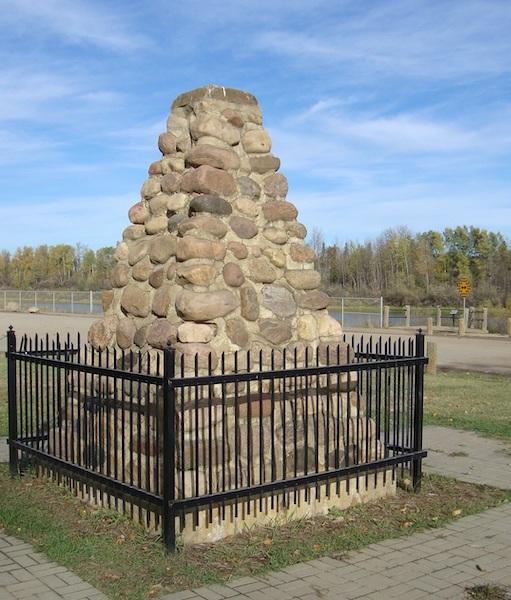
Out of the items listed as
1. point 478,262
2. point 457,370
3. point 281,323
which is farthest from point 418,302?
point 281,323

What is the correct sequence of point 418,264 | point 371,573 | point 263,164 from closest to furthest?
point 371,573, point 263,164, point 418,264

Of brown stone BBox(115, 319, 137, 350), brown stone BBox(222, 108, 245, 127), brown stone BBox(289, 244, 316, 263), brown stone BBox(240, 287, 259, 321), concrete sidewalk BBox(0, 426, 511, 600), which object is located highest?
brown stone BBox(222, 108, 245, 127)

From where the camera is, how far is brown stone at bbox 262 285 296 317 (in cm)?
564

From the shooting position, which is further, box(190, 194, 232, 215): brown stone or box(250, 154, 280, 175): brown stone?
box(250, 154, 280, 175): brown stone

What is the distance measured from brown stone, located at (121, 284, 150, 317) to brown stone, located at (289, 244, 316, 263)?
4.17 feet

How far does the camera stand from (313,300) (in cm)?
591

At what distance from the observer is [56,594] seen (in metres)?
3.91

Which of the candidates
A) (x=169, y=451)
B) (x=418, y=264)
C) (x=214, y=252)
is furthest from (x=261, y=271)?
(x=418, y=264)

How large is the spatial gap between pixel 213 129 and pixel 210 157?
9.7 inches

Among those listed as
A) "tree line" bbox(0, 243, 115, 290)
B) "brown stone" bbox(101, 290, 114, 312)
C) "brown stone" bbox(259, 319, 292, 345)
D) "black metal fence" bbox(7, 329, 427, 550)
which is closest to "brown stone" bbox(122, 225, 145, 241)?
"brown stone" bbox(101, 290, 114, 312)

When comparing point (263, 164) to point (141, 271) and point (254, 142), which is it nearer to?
point (254, 142)

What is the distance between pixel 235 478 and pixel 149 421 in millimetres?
726

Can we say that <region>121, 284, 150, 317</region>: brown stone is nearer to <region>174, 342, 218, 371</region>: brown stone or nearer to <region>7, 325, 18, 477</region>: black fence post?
<region>174, 342, 218, 371</region>: brown stone

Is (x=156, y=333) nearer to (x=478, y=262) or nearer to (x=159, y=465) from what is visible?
(x=159, y=465)
